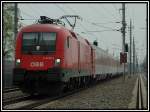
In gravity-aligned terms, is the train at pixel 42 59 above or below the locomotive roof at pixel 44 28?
below

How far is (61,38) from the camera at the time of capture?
723 inches

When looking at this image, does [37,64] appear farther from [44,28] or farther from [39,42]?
[44,28]

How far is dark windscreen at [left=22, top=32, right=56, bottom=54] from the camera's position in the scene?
18.2 m

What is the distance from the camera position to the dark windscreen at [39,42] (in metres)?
18.2

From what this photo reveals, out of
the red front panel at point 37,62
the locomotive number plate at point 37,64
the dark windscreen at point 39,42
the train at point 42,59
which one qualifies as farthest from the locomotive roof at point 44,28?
the locomotive number plate at point 37,64

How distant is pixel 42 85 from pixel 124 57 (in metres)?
16.6

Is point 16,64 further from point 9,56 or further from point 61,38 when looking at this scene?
point 9,56

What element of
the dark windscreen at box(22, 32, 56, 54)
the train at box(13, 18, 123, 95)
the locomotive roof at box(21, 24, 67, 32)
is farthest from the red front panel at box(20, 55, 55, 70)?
the locomotive roof at box(21, 24, 67, 32)

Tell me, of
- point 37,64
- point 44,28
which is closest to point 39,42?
point 44,28

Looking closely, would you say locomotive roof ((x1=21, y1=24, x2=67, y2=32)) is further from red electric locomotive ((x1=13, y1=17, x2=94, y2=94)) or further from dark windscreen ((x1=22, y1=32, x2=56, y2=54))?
dark windscreen ((x1=22, y1=32, x2=56, y2=54))

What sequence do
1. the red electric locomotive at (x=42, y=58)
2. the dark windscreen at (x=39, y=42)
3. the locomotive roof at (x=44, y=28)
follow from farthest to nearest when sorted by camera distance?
the locomotive roof at (x=44, y=28) → the dark windscreen at (x=39, y=42) → the red electric locomotive at (x=42, y=58)

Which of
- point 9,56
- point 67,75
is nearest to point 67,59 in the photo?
point 67,75

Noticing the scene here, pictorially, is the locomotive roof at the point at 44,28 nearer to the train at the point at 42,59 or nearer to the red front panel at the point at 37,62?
the train at the point at 42,59

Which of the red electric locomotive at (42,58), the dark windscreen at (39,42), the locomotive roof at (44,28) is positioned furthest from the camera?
the locomotive roof at (44,28)
